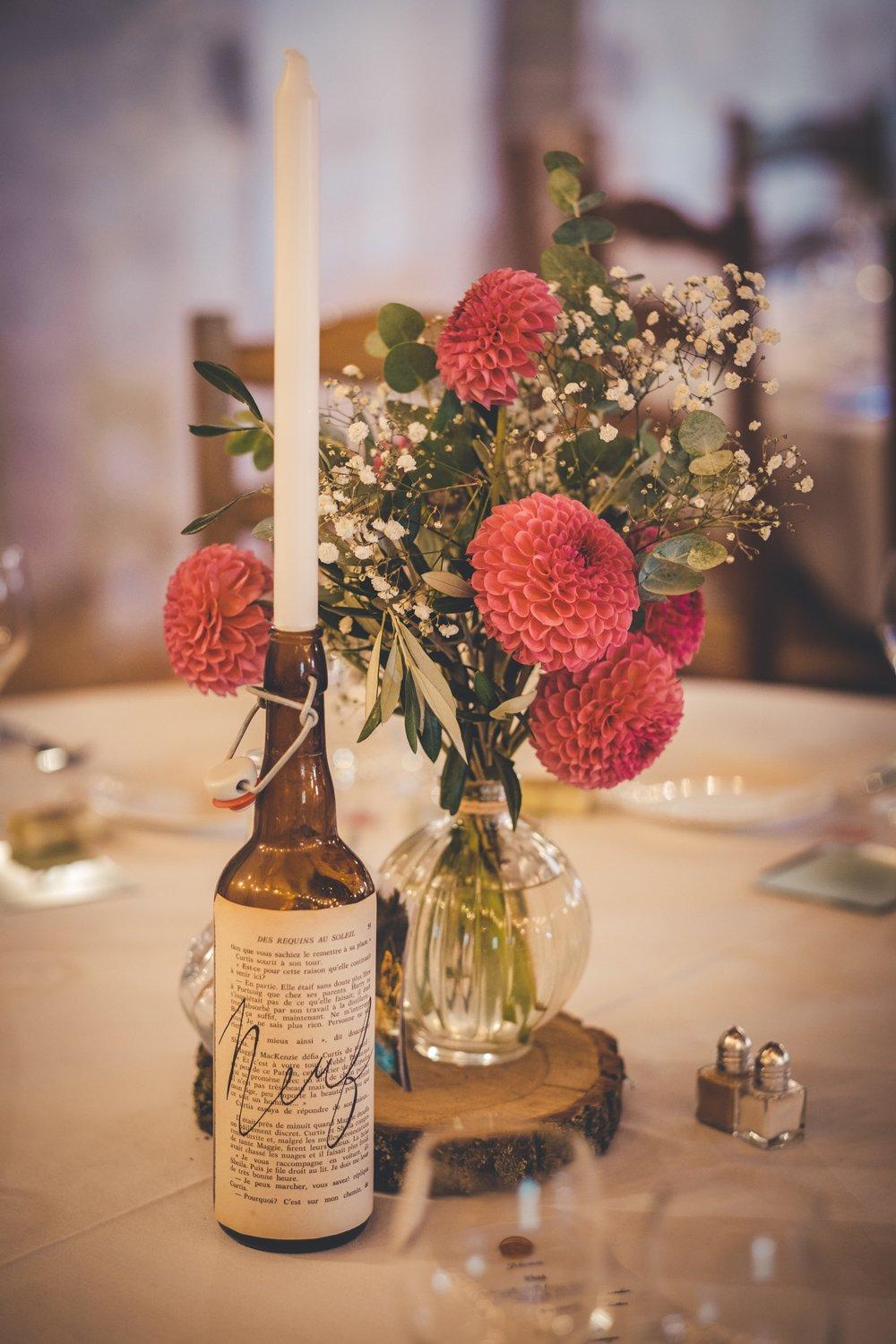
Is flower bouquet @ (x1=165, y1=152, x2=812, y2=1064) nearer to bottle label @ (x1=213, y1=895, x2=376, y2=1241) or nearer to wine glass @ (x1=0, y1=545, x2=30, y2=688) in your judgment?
bottle label @ (x1=213, y1=895, x2=376, y2=1241)

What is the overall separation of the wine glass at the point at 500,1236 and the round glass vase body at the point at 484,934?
6cm

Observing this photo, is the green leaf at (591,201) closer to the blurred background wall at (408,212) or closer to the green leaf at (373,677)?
the green leaf at (373,677)

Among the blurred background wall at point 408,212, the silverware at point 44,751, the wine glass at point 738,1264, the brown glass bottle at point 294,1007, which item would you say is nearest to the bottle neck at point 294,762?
the brown glass bottle at point 294,1007

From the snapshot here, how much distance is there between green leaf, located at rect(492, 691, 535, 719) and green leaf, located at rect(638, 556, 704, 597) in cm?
7

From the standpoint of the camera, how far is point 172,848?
1100 mm

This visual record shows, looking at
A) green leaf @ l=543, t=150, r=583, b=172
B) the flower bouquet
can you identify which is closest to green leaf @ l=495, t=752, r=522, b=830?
the flower bouquet

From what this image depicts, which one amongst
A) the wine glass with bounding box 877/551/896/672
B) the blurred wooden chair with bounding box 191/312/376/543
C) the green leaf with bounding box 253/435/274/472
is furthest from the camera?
the blurred wooden chair with bounding box 191/312/376/543

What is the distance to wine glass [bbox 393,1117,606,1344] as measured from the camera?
0.48 metres

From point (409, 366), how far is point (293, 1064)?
1.08 feet

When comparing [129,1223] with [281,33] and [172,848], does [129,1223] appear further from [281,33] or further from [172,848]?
[281,33]

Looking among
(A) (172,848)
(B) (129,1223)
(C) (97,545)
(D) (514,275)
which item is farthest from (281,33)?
(B) (129,1223)

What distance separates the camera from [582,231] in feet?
2.09

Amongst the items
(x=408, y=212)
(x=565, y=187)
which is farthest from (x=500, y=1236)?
(x=408, y=212)

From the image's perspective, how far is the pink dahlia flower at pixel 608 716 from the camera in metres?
0.58
